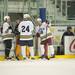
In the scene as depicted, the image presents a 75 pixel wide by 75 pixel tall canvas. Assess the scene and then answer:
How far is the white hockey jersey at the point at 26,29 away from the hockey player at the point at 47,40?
48 centimetres

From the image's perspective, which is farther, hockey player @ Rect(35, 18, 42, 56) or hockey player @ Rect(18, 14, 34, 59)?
hockey player @ Rect(35, 18, 42, 56)

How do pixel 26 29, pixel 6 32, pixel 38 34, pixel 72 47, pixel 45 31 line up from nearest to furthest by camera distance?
pixel 26 29, pixel 6 32, pixel 45 31, pixel 38 34, pixel 72 47

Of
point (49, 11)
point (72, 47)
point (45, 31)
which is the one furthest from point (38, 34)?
point (72, 47)

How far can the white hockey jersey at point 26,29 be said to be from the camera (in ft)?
45.9

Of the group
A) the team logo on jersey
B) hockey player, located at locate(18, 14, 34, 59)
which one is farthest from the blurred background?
hockey player, located at locate(18, 14, 34, 59)

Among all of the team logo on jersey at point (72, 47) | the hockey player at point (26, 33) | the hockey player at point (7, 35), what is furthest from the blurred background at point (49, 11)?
the hockey player at point (26, 33)

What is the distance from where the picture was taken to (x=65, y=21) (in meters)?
15.2

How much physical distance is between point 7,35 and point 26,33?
728 mm

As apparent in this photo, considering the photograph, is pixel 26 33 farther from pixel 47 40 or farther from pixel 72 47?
pixel 72 47

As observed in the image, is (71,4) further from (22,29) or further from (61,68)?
(61,68)

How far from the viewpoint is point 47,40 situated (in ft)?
47.1

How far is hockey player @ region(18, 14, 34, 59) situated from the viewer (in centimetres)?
1400

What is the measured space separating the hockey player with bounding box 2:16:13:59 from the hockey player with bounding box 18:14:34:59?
0.41 m

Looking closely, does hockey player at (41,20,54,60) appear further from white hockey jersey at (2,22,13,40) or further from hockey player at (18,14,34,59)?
white hockey jersey at (2,22,13,40)
